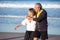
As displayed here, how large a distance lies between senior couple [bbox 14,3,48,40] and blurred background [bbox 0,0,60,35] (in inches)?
208

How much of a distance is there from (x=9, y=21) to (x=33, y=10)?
19.2 feet

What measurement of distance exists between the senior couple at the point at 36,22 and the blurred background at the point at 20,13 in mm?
5284

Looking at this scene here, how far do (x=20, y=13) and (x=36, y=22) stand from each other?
5.70 metres

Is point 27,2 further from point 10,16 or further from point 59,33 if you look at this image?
point 59,33

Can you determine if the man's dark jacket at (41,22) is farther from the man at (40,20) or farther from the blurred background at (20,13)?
the blurred background at (20,13)

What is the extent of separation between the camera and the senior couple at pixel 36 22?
5.85 metres

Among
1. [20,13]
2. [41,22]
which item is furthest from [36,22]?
[20,13]

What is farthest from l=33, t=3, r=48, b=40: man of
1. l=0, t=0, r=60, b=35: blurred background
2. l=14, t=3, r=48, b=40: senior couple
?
l=0, t=0, r=60, b=35: blurred background

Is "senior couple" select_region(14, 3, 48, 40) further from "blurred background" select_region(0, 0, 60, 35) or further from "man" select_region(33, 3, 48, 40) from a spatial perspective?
"blurred background" select_region(0, 0, 60, 35)

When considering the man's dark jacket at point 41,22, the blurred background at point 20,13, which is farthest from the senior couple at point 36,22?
the blurred background at point 20,13

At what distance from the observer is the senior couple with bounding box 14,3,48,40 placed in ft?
19.2

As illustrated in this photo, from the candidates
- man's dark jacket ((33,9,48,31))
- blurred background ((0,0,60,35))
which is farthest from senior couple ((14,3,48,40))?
blurred background ((0,0,60,35))

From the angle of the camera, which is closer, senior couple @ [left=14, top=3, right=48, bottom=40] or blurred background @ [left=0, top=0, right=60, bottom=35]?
senior couple @ [left=14, top=3, right=48, bottom=40]

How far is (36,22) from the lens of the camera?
5941 millimetres
